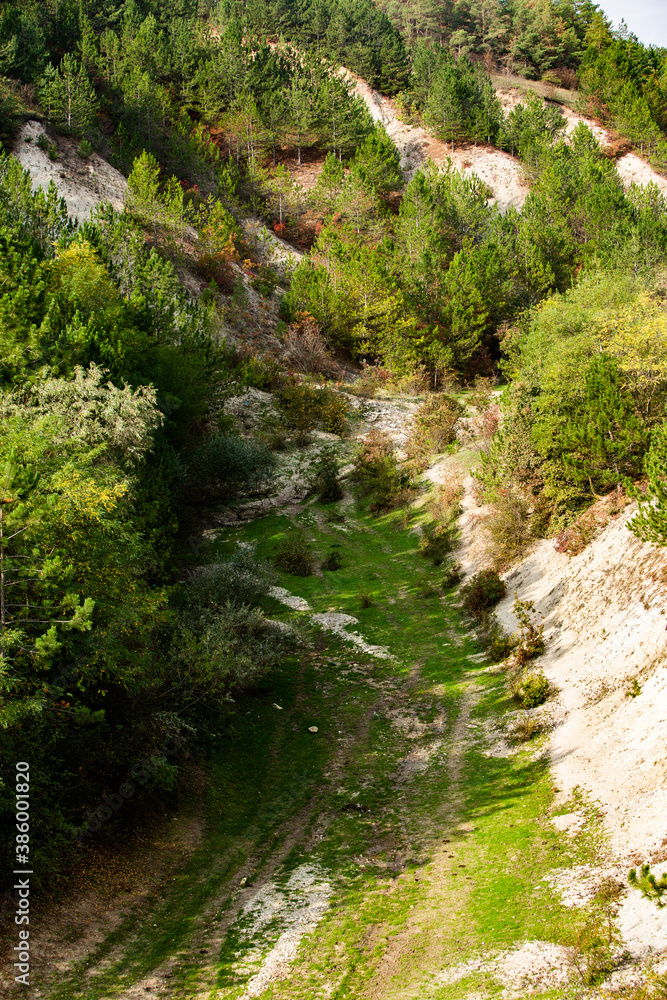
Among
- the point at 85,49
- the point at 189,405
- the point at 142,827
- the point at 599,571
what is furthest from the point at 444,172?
the point at 142,827

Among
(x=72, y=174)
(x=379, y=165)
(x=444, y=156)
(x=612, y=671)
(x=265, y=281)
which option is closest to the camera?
(x=612, y=671)

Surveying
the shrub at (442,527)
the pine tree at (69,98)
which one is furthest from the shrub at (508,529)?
the pine tree at (69,98)

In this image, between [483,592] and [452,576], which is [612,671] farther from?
[452,576]

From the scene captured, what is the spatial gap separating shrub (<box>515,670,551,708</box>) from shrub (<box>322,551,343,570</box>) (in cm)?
1327

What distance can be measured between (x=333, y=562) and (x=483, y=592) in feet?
28.3

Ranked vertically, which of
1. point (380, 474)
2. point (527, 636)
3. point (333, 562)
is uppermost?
point (527, 636)

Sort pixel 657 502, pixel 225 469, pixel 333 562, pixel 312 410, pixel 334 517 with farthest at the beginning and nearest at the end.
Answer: pixel 312 410 < pixel 225 469 < pixel 334 517 < pixel 333 562 < pixel 657 502

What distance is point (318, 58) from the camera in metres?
88.5

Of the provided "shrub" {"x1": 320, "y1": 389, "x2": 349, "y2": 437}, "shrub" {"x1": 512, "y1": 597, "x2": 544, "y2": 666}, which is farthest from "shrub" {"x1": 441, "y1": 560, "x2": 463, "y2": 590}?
"shrub" {"x1": 320, "y1": 389, "x2": 349, "y2": 437}

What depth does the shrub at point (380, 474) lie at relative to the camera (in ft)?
110

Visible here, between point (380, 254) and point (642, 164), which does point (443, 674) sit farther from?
point (642, 164)

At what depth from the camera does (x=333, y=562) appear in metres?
28.9

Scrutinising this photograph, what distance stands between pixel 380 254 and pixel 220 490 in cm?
3162

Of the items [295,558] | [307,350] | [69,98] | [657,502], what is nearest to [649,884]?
[657,502]
